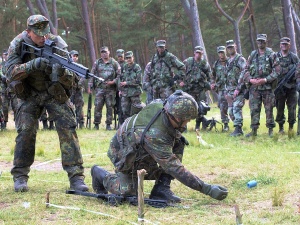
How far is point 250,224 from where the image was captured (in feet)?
14.8

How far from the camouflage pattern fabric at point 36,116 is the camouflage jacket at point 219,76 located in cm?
682

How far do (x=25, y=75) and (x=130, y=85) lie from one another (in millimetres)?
8122

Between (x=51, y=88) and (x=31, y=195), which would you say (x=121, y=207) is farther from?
(x=51, y=88)

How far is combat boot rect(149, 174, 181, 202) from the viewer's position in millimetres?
5477

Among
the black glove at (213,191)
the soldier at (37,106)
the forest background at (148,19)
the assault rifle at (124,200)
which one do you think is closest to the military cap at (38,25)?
the soldier at (37,106)

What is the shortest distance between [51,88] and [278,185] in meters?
2.95

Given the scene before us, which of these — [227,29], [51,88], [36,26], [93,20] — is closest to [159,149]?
[51,88]

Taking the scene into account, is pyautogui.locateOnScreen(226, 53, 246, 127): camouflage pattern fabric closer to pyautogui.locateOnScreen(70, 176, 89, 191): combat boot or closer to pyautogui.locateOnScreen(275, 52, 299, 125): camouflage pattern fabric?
pyautogui.locateOnScreen(275, 52, 299, 125): camouflage pattern fabric

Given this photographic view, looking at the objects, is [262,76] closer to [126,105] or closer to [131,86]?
[131,86]

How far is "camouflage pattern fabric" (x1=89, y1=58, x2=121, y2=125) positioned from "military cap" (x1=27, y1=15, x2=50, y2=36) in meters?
7.91

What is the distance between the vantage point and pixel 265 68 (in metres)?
10.6

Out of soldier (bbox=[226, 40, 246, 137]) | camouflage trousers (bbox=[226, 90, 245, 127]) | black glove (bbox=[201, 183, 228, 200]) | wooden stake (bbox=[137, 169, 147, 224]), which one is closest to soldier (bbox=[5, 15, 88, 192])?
black glove (bbox=[201, 183, 228, 200])

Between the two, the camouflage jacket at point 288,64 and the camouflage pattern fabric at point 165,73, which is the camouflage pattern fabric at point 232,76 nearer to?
the camouflage jacket at point 288,64

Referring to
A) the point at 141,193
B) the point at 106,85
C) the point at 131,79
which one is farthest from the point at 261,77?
the point at 141,193
